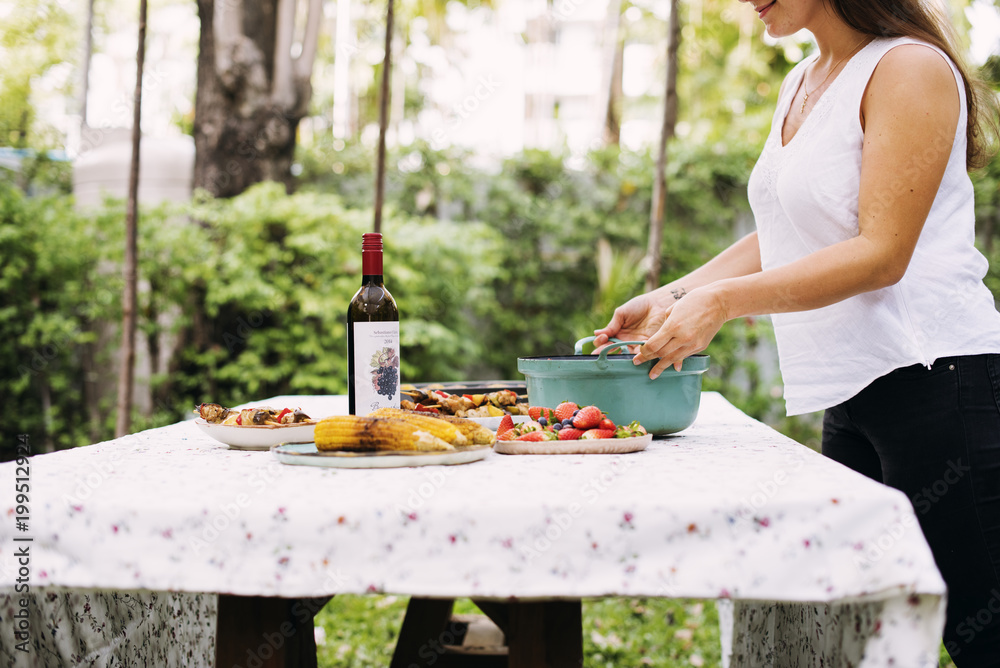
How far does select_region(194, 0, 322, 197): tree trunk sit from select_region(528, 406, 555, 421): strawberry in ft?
15.0

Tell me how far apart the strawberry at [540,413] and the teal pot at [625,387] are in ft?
0.15

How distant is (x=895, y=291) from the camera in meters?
1.29

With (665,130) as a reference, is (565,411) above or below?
below

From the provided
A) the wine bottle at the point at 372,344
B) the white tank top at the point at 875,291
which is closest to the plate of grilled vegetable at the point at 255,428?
the wine bottle at the point at 372,344

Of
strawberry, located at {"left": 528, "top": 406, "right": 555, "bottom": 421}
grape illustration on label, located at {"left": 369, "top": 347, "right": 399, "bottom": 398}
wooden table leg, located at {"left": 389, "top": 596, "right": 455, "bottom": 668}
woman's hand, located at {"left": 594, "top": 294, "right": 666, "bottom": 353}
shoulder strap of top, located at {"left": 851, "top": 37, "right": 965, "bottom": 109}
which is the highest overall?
shoulder strap of top, located at {"left": 851, "top": 37, "right": 965, "bottom": 109}

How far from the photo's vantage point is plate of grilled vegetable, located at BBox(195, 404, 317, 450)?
136 cm

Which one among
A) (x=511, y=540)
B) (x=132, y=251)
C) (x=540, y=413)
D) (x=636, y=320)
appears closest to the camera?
(x=511, y=540)


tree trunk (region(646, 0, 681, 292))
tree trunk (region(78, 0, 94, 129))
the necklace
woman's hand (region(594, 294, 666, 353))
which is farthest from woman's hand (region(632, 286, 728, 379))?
tree trunk (region(78, 0, 94, 129))

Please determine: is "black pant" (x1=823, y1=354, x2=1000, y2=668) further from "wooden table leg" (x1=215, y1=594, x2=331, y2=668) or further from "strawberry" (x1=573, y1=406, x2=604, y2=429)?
"wooden table leg" (x1=215, y1=594, x2=331, y2=668)

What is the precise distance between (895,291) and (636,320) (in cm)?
55

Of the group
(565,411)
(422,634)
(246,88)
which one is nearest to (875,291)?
(565,411)

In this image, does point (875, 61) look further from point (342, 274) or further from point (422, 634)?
point (342, 274)

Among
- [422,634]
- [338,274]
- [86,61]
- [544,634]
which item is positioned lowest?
[422,634]

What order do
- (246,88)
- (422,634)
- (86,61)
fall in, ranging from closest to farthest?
(422,634)
(246,88)
(86,61)
